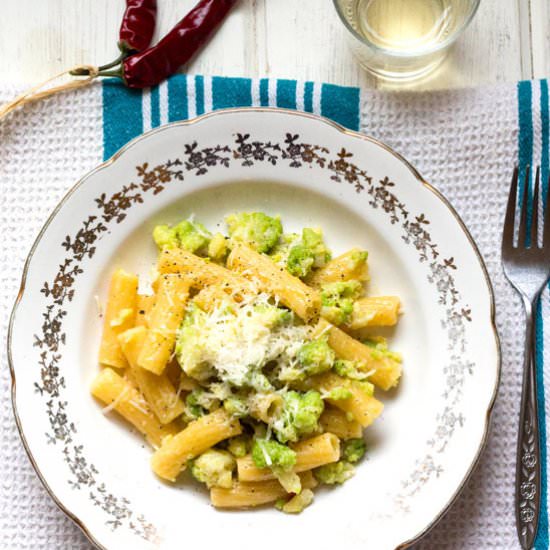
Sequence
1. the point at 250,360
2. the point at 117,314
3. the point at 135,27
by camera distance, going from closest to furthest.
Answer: the point at 250,360
the point at 117,314
the point at 135,27

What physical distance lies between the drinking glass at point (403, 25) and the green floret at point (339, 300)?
0.80 metres

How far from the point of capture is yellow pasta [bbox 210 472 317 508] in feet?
7.72

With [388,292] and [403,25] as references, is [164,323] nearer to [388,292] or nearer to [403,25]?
[388,292]

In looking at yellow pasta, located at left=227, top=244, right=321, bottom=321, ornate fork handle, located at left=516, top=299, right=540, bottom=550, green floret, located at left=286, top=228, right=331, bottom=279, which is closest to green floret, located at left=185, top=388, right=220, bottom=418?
yellow pasta, located at left=227, top=244, right=321, bottom=321

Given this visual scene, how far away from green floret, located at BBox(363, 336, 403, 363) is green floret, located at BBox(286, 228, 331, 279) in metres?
0.31

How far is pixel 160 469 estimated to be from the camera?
2355mm

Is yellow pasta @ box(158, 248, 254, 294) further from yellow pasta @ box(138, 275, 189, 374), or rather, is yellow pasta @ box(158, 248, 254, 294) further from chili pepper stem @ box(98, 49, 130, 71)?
chili pepper stem @ box(98, 49, 130, 71)

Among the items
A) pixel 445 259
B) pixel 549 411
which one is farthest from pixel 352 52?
pixel 549 411

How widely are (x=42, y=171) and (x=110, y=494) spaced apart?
113cm

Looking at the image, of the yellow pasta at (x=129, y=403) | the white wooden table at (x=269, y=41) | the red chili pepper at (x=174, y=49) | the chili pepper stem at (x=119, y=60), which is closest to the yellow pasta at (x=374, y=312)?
the yellow pasta at (x=129, y=403)

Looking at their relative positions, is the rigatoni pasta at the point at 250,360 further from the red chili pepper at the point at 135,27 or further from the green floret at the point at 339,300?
the red chili pepper at the point at 135,27

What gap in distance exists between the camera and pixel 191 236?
2.46 metres

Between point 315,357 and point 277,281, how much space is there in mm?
269

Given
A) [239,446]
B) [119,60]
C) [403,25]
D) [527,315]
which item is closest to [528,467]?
[527,315]
